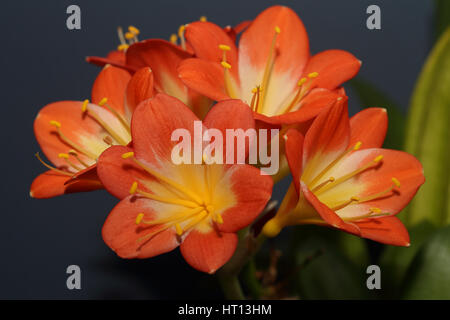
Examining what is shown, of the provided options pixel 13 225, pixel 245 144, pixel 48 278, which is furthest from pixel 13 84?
pixel 245 144

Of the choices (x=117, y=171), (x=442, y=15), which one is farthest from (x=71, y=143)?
(x=442, y=15)

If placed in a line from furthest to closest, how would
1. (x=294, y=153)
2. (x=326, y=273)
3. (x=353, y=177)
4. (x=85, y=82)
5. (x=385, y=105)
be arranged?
(x=85, y=82), (x=385, y=105), (x=326, y=273), (x=353, y=177), (x=294, y=153)

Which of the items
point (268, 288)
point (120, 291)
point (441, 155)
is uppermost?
point (441, 155)

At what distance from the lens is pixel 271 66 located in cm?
60

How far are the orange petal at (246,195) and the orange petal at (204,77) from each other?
9 cm

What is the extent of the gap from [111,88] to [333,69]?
272mm

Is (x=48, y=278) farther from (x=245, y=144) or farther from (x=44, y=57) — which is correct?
(x=245, y=144)

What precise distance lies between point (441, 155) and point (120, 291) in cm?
77

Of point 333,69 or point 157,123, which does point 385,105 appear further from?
point 157,123

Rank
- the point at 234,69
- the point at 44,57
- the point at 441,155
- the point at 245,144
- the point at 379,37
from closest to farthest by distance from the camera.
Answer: the point at 245,144 < the point at 234,69 < the point at 441,155 < the point at 44,57 < the point at 379,37

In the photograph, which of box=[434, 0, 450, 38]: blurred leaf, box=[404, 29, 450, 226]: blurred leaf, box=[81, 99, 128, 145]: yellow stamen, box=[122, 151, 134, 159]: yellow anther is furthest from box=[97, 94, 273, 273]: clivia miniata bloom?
box=[434, 0, 450, 38]: blurred leaf

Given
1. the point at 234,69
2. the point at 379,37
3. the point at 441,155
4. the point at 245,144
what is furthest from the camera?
the point at 379,37

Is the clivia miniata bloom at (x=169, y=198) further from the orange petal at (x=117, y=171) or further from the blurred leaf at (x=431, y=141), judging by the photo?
the blurred leaf at (x=431, y=141)

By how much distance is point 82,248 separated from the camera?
115 centimetres
